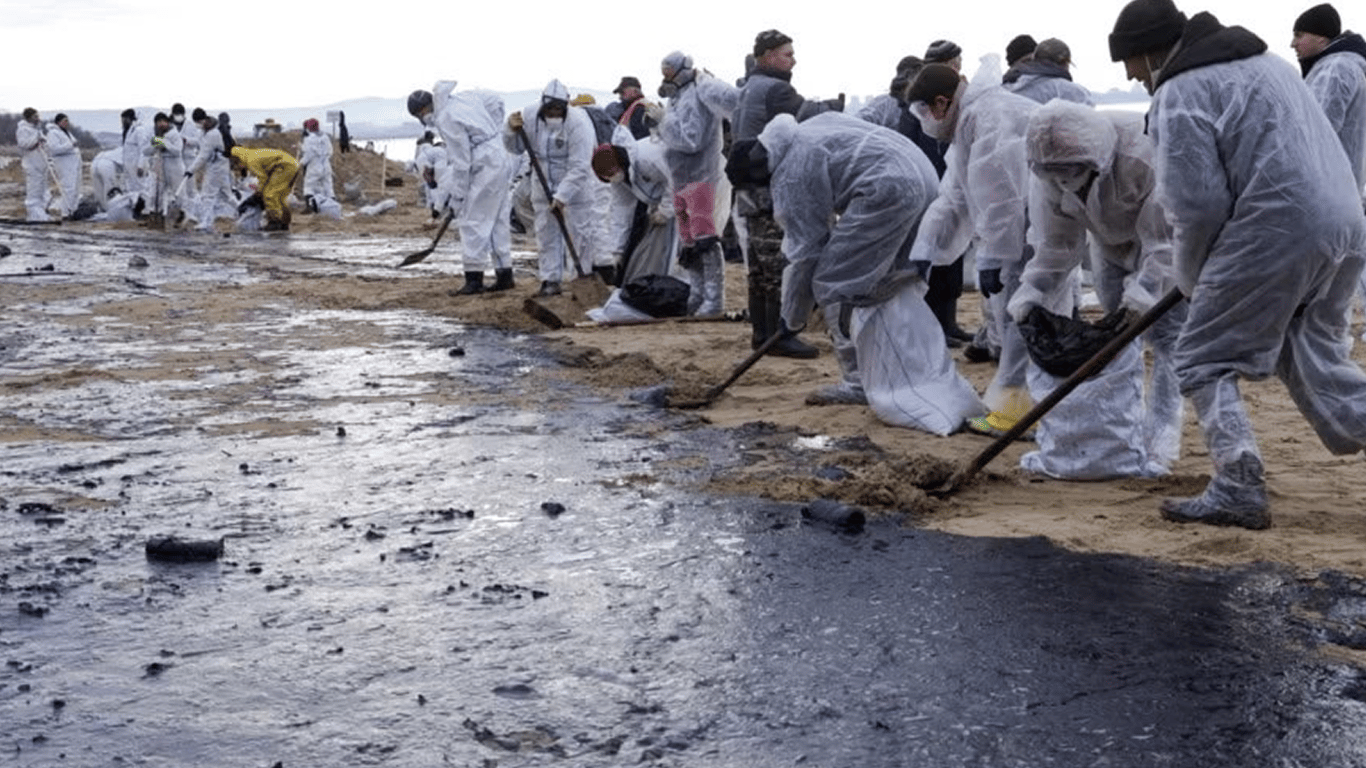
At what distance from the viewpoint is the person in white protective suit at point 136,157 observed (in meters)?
27.9

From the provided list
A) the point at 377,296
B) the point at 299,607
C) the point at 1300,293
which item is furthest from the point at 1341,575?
the point at 377,296

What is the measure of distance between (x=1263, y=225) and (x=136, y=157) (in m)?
25.7

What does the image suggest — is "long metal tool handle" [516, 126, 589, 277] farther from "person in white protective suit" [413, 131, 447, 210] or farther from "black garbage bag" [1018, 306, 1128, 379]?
"person in white protective suit" [413, 131, 447, 210]

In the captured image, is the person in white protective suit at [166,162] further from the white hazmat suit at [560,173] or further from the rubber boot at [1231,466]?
the rubber boot at [1231,466]

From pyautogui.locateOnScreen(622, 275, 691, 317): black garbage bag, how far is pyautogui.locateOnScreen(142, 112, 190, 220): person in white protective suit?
15476 millimetres

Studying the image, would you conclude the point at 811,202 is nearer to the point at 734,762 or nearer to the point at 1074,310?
the point at 1074,310

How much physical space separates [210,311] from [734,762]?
10584 millimetres

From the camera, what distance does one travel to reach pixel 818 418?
25.0 ft

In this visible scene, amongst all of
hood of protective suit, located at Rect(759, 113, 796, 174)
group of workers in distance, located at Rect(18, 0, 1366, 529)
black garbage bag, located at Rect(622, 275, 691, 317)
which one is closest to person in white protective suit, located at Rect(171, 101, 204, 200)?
group of workers in distance, located at Rect(18, 0, 1366, 529)

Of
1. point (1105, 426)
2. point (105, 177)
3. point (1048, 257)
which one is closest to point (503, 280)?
point (1048, 257)

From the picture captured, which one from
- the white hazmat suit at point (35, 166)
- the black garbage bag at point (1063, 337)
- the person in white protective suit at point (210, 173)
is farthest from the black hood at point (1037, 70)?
the white hazmat suit at point (35, 166)

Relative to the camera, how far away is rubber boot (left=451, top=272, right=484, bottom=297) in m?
13.8

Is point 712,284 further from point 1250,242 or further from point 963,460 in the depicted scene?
point 1250,242

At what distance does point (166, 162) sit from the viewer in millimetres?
25531
